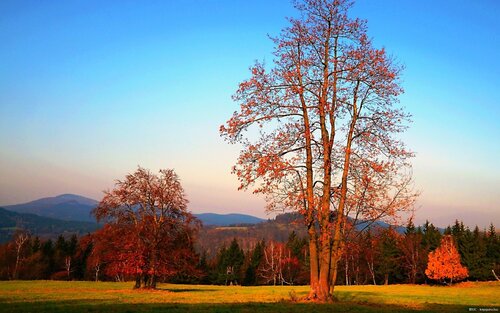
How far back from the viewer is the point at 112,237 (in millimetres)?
42406

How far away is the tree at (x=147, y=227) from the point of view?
135 ft

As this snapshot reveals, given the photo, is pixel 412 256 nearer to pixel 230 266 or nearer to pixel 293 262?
pixel 293 262

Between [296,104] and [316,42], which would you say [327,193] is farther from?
[316,42]

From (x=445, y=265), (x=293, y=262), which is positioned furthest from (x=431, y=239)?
(x=293, y=262)

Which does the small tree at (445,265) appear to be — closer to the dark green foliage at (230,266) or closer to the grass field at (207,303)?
the grass field at (207,303)

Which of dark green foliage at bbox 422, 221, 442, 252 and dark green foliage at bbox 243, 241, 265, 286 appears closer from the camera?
dark green foliage at bbox 422, 221, 442, 252

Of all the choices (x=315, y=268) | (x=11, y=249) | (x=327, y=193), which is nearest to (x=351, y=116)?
(x=327, y=193)

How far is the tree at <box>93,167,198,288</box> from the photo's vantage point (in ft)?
135

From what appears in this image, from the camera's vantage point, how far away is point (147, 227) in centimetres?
4334

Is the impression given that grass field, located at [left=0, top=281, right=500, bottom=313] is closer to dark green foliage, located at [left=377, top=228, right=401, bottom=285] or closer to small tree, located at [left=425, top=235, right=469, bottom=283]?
small tree, located at [left=425, top=235, right=469, bottom=283]

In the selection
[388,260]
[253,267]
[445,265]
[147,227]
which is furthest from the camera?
[253,267]

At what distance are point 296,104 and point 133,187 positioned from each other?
95.1 ft

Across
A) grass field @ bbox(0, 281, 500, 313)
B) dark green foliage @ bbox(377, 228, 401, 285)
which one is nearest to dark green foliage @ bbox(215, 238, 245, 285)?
dark green foliage @ bbox(377, 228, 401, 285)

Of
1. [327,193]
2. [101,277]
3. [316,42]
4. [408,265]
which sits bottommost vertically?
[101,277]
